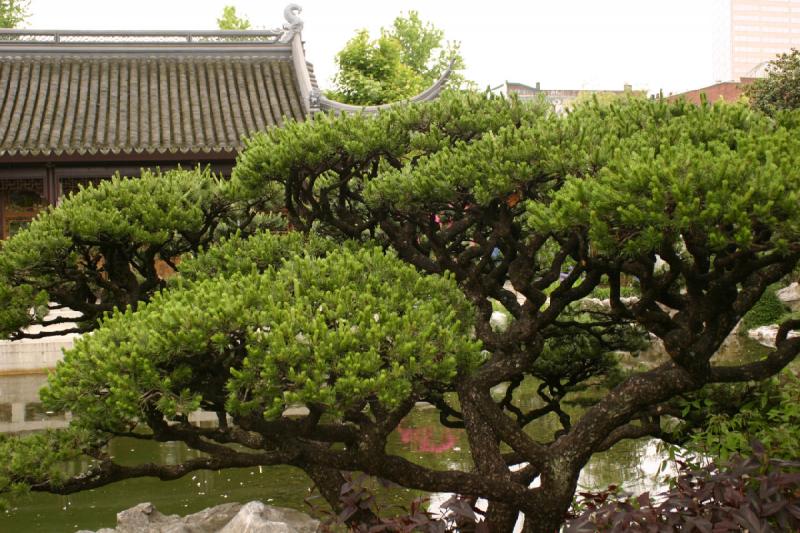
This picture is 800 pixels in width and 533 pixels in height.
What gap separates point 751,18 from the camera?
4764 inches

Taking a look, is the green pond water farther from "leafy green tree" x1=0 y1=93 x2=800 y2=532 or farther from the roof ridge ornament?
the roof ridge ornament

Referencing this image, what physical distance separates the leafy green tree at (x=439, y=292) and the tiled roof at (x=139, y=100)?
10.1m

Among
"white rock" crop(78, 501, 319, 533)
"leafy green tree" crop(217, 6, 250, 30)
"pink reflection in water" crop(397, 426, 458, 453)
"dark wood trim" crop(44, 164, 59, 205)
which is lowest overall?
"pink reflection in water" crop(397, 426, 458, 453)

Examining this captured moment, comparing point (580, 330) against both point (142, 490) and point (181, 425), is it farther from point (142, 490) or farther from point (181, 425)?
point (142, 490)

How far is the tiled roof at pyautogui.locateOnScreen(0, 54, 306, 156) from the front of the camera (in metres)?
15.2

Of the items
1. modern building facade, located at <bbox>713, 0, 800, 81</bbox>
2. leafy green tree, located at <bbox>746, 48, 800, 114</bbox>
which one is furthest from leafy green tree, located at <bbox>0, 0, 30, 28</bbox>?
modern building facade, located at <bbox>713, 0, 800, 81</bbox>

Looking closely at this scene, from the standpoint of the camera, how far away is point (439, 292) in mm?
4891

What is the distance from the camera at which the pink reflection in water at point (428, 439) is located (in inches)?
381

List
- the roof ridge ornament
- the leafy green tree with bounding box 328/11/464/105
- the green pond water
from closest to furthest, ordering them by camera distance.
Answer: the green pond water
the roof ridge ornament
the leafy green tree with bounding box 328/11/464/105

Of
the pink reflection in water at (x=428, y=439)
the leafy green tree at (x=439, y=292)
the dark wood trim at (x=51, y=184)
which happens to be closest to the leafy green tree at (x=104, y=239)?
the leafy green tree at (x=439, y=292)

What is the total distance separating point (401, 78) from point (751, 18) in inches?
4185

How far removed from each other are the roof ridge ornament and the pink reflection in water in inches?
378

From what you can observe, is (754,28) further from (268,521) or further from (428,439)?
(268,521)

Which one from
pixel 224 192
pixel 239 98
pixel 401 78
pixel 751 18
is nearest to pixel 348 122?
pixel 224 192
